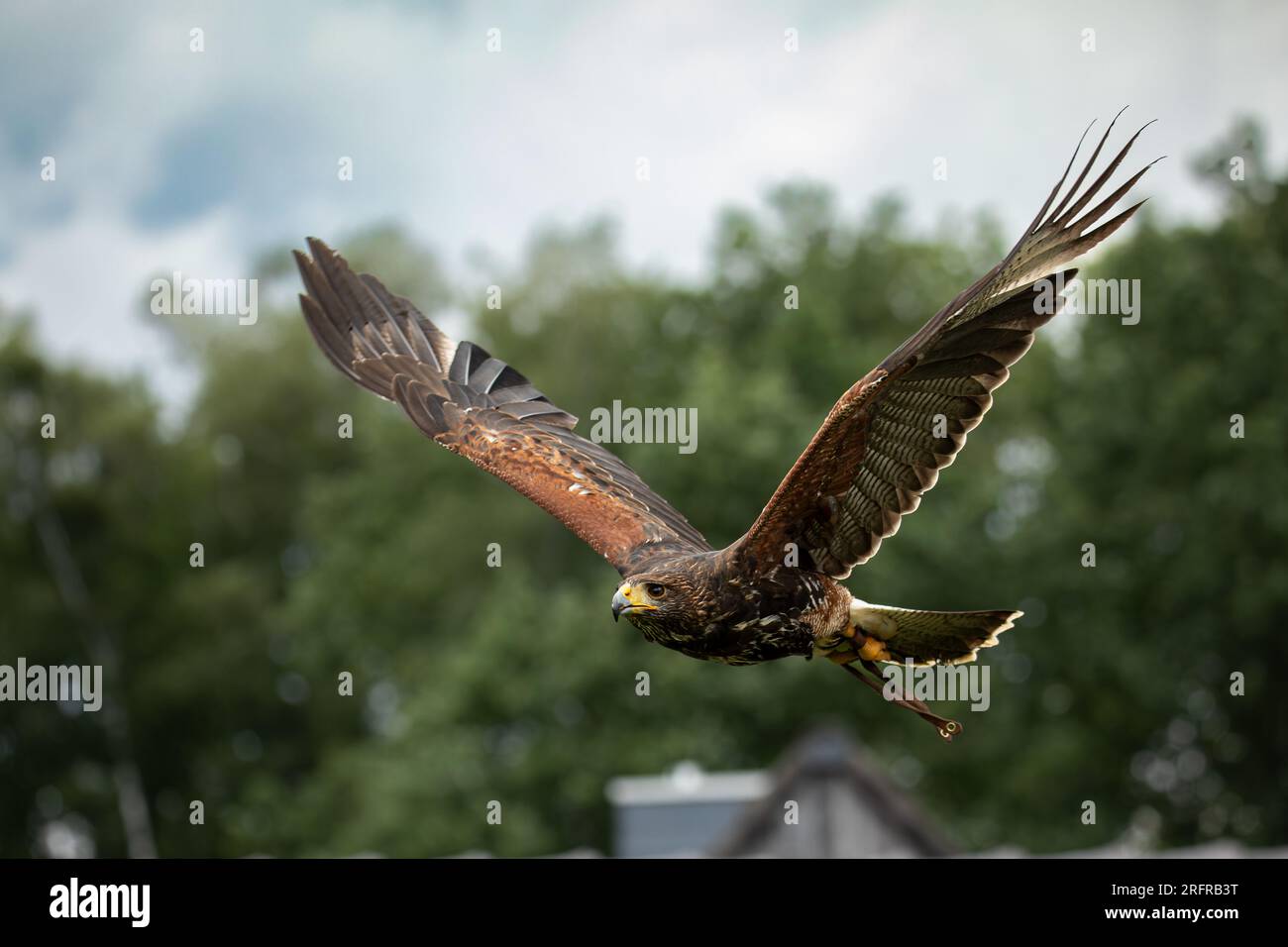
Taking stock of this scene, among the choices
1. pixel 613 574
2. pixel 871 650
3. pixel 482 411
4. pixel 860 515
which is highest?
pixel 482 411

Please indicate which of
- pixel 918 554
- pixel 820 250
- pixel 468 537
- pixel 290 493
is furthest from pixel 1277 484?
pixel 290 493

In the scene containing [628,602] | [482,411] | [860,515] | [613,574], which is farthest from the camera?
[613,574]

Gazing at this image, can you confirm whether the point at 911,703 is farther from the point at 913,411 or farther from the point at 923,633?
the point at 913,411

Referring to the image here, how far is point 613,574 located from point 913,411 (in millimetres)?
34690

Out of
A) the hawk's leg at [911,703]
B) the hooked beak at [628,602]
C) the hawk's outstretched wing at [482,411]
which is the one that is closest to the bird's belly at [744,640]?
the hooked beak at [628,602]

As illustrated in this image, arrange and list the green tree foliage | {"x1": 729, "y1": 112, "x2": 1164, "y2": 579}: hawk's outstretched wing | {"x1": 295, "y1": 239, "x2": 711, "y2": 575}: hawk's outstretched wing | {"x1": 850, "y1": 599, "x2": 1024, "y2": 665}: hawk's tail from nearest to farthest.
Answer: {"x1": 729, "y1": 112, "x2": 1164, "y2": 579}: hawk's outstretched wing
{"x1": 850, "y1": 599, "x2": 1024, "y2": 665}: hawk's tail
{"x1": 295, "y1": 239, "x2": 711, "y2": 575}: hawk's outstretched wing
the green tree foliage

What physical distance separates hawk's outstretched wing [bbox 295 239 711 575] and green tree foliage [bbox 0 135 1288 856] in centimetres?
2668

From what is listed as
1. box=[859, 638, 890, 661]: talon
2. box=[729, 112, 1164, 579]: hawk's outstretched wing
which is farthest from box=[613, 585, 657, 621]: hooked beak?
box=[859, 638, 890, 661]: talon

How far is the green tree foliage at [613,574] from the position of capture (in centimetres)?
3700

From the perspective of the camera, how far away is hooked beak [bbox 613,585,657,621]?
6766 millimetres

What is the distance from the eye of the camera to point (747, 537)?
22.6ft

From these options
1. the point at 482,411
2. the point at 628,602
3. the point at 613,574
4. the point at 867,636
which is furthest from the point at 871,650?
the point at 613,574

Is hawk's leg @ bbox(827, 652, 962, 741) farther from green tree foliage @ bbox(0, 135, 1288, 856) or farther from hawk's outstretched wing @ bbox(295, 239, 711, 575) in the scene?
green tree foliage @ bbox(0, 135, 1288, 856)

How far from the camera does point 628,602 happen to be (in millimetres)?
6797
